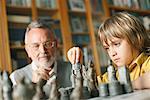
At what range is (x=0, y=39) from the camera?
2.80m

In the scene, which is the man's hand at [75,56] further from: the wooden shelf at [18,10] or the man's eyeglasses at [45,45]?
the wooden shelf at [18,10]

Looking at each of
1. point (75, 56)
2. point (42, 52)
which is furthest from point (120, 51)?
point (42, 52)

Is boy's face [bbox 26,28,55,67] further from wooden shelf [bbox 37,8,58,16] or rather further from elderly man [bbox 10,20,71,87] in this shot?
wooden shelf [bbox 37,8,58,16]

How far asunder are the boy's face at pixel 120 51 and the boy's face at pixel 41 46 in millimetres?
405

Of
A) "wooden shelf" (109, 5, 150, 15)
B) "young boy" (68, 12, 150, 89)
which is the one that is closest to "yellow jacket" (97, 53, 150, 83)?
"young boy" (68, 12, 150, 89)

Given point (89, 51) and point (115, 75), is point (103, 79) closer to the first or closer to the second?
point (115, 75)

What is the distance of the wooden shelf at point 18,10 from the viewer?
9.94ft

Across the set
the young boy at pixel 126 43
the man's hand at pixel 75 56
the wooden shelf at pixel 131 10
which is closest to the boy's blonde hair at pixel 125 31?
the young boy at pixel 126 43

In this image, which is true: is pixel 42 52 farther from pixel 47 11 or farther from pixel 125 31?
pixel 47 11

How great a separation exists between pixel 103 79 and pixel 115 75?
→ 0.50 meters

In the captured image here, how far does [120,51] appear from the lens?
143 cm

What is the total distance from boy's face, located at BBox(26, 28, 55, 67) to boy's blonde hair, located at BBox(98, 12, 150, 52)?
1.20 feet

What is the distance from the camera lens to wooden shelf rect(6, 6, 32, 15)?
303 cm

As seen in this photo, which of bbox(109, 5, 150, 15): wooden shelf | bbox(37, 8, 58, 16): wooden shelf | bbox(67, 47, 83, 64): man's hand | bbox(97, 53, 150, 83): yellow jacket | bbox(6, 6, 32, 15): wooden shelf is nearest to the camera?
bbox(67, 47, 83, 64): man's hand
